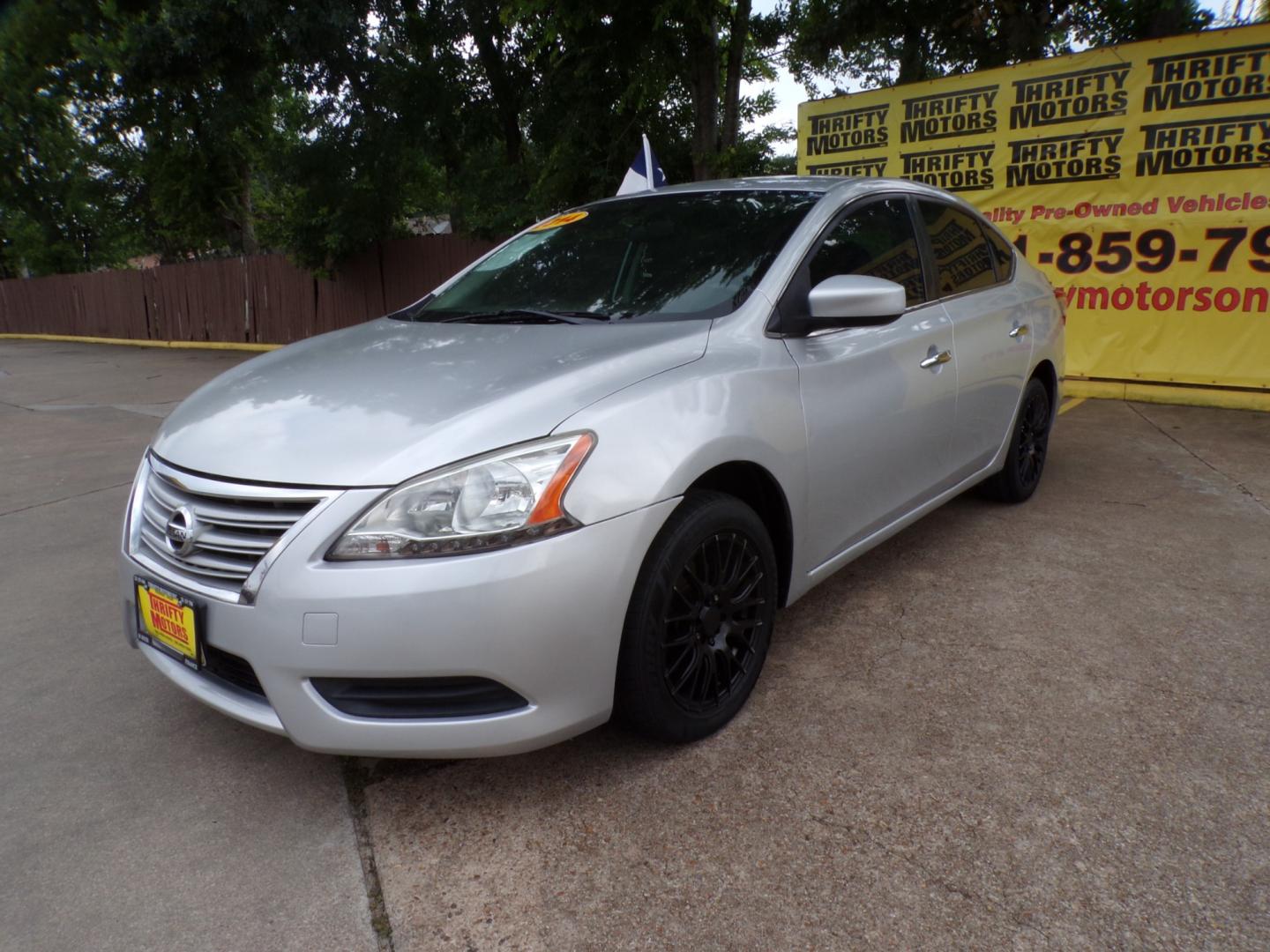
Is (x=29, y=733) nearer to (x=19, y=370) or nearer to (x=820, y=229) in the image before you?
(x=820, y=229)

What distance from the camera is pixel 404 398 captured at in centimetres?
229

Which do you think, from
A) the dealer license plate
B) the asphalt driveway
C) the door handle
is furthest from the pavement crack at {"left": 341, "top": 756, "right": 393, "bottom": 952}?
the door handle

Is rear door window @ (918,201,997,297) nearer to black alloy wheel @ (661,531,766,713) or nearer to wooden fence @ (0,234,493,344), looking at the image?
black alloy wheel @ (661,531,766,713)

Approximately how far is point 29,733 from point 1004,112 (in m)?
8.25

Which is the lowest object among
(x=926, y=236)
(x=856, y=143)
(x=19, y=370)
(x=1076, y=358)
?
(x=19, y=370)

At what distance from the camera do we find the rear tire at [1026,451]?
4441mm

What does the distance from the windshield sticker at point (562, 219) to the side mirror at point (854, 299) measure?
129 centimetres

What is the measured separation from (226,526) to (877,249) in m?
2.39

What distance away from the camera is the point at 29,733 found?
2717mm

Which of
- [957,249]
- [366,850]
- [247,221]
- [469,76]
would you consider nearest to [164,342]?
[247,221]

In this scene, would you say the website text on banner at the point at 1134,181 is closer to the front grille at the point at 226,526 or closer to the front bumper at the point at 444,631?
the front bumper at the point at 444,631

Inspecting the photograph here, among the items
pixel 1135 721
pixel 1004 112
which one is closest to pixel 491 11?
pixel 1004 112

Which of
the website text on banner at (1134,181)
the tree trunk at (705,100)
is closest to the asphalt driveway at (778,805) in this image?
the website text on banner at (1134,181)

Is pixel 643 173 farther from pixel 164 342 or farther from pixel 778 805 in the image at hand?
pixel 164 342
